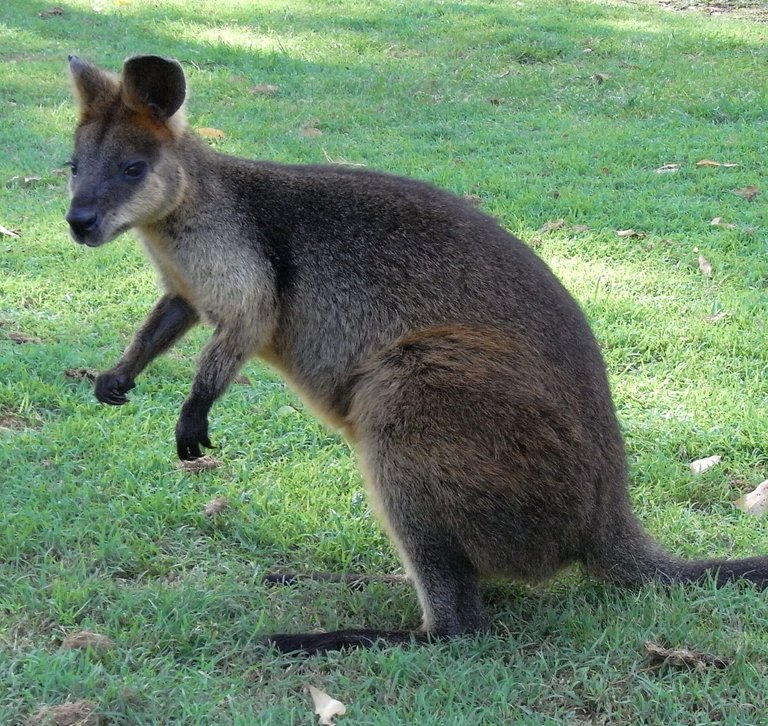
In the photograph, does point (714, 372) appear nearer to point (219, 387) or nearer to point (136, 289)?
point (219, 387)

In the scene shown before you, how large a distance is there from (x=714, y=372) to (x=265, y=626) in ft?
8.72

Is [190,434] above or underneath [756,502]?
above

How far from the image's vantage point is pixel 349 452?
4379 mm

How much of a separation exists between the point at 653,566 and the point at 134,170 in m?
2.18

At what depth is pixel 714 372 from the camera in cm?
484

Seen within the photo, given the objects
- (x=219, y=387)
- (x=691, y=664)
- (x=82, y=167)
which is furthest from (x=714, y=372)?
(x=82, y=167)

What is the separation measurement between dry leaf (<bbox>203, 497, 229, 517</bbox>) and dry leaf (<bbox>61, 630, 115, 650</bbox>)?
85 centimetres

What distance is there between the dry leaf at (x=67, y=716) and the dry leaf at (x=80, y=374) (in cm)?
228

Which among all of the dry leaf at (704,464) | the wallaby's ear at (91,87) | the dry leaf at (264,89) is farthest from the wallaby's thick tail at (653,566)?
the dry leaf at (264,89)

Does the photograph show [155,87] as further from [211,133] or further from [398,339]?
[211,133]

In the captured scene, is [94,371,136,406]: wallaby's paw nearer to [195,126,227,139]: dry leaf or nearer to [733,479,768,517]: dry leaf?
[733,479,768,517]: dry leaf

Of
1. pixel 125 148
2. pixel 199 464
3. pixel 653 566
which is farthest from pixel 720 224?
pixel 125 148

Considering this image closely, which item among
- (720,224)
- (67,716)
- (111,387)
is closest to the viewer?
(67,716)

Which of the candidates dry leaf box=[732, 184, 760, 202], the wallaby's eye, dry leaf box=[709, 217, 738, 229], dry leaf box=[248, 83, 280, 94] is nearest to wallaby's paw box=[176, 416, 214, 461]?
the wallaby's eye
